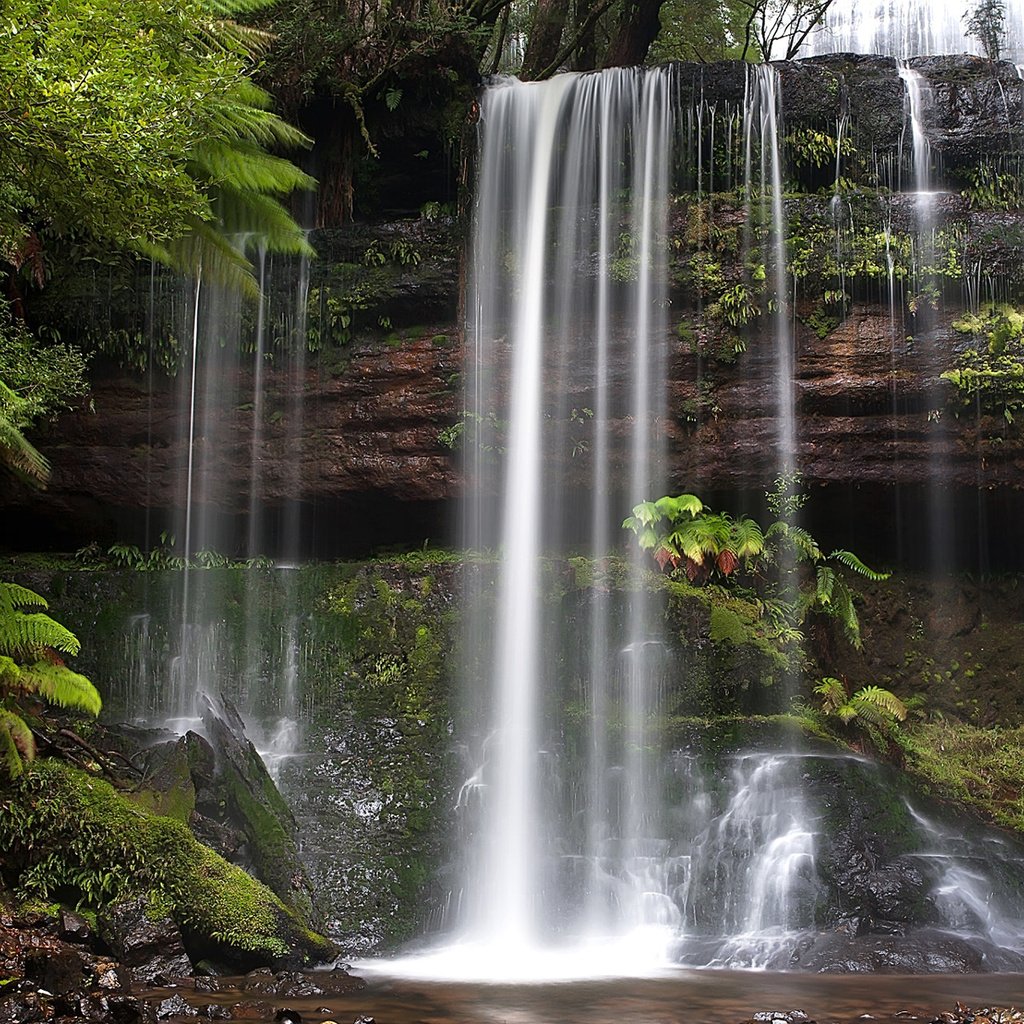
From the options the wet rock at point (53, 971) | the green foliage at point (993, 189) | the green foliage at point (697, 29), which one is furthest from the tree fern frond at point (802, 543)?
the green foliage at point (697, 29)

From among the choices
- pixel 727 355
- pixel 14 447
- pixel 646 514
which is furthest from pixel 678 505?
pixel 14 447

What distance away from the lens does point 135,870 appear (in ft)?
22.4

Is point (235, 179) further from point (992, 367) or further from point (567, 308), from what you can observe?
point (992, 367)

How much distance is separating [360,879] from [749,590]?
508cm

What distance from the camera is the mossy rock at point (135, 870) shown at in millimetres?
6691

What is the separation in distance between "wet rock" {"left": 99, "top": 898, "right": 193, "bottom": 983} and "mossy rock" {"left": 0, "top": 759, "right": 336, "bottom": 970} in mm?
105

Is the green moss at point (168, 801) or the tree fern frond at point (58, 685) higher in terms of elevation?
the tree fern frond at point (58, 685)

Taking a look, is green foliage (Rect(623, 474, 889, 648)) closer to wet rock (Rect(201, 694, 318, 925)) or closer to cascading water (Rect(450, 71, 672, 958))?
cascading water (Rect(450, 71, 672, 958))

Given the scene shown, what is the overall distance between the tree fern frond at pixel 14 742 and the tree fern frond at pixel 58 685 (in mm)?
285

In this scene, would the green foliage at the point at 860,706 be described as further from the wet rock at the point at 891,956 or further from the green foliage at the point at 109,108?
the green foliage at the point at 109,108

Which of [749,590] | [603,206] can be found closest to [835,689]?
[749,590]

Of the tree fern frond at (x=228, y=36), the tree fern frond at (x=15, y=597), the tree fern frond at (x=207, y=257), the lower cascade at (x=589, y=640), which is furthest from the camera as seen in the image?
the tree fern frond at (x=207, y=257)

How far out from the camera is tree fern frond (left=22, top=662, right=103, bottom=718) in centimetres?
705

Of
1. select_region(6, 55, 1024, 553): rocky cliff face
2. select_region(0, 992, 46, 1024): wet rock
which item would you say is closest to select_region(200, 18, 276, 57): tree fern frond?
select_region(6, 55, 1024, 553): rocky cliff face
